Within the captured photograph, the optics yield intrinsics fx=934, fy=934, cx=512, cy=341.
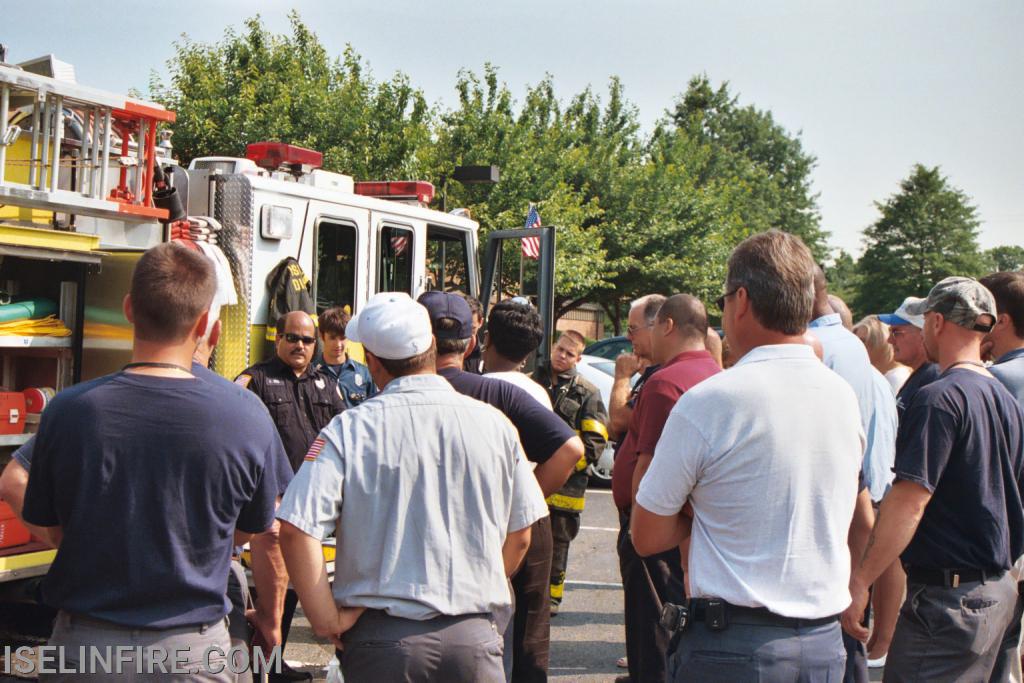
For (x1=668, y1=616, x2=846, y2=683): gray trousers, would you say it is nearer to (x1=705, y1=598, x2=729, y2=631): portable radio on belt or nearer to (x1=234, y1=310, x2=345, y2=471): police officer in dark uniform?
(x1=705, y1=598, x2=729, y2=631): portable radio on belt

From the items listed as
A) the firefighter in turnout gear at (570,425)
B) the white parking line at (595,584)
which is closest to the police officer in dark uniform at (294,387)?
the firefighter in turnout gear at (570,425)

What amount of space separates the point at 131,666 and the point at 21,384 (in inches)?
103

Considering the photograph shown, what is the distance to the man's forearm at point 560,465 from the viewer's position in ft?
12.1

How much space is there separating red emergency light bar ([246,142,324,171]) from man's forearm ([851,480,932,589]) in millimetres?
4411

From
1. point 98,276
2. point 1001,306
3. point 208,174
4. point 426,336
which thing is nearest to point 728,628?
point 426,336

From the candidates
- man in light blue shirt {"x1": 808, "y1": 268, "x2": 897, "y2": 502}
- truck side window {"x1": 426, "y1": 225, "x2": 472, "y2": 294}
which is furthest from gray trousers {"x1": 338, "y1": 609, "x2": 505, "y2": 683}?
truck side window {"x1": 426, "y1": 225, "x2": 472, "y2": 294}

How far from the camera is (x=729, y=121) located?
6569 centimetres

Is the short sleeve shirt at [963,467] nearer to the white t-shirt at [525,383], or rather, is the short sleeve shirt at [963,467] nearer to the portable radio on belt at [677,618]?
the portable radio on belt at [677,618]

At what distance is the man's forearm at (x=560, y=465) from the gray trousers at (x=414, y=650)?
1.19 metres

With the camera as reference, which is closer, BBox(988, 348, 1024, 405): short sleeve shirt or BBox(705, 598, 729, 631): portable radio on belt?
BBox(705, 598, 729, 631): portable radio on belt

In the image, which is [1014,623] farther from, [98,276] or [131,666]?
[98,276]

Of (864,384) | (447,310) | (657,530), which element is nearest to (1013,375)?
(864,384)

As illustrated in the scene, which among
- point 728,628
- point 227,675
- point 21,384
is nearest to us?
point 728,628

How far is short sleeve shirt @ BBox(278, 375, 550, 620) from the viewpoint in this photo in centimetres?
247
